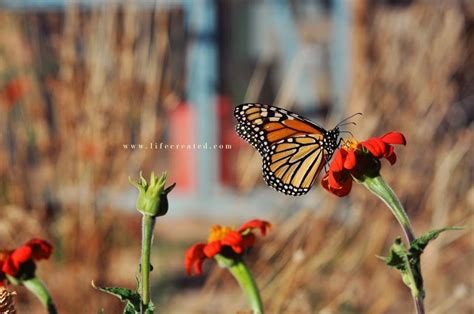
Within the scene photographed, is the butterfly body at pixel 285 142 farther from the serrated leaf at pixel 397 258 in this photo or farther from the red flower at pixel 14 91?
the red flower at pixel 14 91

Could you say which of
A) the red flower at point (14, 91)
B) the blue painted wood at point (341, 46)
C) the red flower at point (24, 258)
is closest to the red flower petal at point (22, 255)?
the red flower at point (24, 258)

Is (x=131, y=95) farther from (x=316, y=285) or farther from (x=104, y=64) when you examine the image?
(x=316, y=285)

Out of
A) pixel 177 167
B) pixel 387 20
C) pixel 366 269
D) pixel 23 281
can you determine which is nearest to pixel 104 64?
pixel 366 269

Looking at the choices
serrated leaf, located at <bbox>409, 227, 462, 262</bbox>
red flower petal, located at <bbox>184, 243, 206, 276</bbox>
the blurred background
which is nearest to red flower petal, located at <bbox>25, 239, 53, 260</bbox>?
red flower petal, located at <bbox>184, 243, 206, 276</bbox>

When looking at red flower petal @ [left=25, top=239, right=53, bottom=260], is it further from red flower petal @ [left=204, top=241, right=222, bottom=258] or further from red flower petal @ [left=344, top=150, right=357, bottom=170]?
red flower petal @ [left=344, top=150, right=357, bottom=170]

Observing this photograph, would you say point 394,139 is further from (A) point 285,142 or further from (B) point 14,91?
(B) point 14,91

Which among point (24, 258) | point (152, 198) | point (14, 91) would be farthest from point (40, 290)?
point (14, 91)

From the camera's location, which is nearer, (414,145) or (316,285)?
(316,285)
